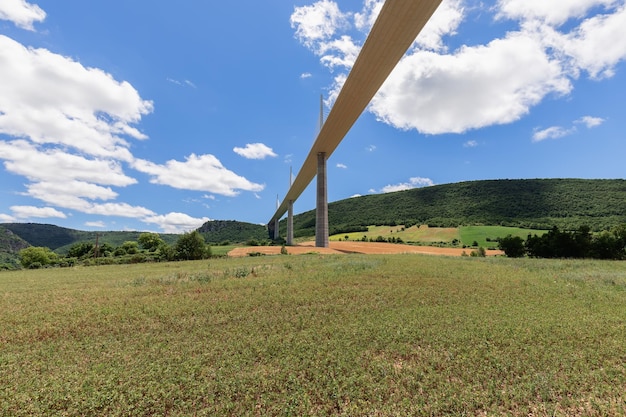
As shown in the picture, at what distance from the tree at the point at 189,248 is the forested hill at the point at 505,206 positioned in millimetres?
84394

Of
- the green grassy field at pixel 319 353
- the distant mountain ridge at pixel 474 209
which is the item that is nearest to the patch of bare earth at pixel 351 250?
the green grassy field at pixel 319 353

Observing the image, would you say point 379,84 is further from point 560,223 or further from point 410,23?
point 560,223

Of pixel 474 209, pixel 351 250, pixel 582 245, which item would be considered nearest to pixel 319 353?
pixel 351 250

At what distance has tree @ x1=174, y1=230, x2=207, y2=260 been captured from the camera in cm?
3891

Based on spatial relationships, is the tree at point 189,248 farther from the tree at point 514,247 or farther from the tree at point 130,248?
the tree at point 514,247

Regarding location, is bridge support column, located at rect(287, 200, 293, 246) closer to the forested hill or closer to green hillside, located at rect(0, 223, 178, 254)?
the forested hill

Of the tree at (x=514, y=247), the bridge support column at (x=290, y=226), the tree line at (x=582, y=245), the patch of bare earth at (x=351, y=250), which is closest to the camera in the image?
the tree line at (x=582, y=245)

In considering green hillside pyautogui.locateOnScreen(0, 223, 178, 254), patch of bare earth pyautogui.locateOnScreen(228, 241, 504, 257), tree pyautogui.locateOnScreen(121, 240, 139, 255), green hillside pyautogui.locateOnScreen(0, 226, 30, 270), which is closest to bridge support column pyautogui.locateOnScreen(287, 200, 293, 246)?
patch of bare earth pyautogui.locateOnScreen(228, 241, 504, 257)

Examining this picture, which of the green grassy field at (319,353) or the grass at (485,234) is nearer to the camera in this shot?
the green grassy field at (319,353)

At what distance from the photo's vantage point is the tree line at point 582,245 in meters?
32.5

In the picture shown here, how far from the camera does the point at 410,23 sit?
76.7 feet

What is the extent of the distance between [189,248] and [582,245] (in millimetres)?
47815

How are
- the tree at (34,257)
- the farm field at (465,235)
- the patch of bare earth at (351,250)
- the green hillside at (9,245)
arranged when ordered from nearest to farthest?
the patch of bare earth at (351,250), the tree at (34,257), the farm field at (465,235), the green hillside at (9,245)

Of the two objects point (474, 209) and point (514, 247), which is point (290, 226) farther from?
point (474, 209)
